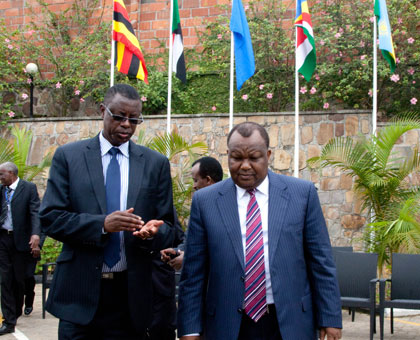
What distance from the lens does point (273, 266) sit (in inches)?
141

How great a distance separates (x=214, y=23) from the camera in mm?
15195

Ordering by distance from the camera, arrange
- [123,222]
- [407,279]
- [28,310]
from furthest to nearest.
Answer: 1. [28,310]
2. [407,279]
3. [123,222]

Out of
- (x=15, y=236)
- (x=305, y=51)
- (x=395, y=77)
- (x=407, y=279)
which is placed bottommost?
(x=407, y=279)

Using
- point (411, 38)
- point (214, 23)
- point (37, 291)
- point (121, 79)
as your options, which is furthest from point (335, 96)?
point (37, 291)

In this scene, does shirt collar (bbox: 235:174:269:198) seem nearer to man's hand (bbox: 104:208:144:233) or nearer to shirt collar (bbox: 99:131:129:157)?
man's hand (bbox: 104:208:144:233)

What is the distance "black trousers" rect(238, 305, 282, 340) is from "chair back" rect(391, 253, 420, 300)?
4967 mm

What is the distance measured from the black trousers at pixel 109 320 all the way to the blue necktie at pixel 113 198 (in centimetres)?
11

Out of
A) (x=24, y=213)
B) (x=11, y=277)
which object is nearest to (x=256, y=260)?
(x=11, y=277)

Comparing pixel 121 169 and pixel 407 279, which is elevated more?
pixel 121 169

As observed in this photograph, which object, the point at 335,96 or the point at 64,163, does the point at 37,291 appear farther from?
the point at 64,163

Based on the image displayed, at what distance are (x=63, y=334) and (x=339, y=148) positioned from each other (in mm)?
7326

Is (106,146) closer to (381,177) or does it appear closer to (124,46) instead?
(381,177)

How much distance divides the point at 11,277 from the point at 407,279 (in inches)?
191

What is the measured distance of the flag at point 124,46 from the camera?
12.6 m
